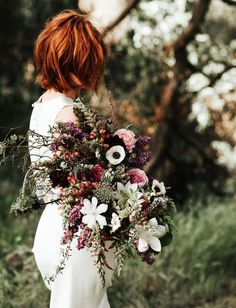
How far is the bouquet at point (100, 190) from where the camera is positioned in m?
3.06

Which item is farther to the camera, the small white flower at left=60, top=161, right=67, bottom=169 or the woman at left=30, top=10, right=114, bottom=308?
the woman at left=30, top=10, right=114, bottom=308

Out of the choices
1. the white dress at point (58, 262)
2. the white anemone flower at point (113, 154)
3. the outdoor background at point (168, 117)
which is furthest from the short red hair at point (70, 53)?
the outdoor background at point (168, 117)

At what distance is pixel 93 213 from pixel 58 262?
0.47 meters

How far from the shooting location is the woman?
333 cm

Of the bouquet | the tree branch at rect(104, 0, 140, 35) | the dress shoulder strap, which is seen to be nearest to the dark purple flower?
the bouquet

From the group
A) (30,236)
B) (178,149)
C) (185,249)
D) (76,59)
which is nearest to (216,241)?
(185,249)

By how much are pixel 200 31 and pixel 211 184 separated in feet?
8.02

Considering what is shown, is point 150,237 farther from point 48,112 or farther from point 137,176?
point 48,112

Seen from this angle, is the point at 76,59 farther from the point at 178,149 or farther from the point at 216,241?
the point at 178,149

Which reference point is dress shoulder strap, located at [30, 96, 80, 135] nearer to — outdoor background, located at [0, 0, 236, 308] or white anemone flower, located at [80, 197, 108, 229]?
white anemone flower, located at [80, 197, 108, 229]

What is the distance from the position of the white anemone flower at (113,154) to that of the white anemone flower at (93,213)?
213 mm

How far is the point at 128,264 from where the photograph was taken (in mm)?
6027

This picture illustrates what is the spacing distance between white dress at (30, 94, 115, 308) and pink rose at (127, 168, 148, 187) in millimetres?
420

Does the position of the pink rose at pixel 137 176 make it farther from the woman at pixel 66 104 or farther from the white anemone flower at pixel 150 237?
the woman at pixel 66 104
